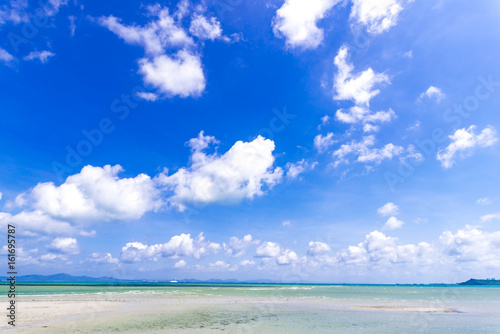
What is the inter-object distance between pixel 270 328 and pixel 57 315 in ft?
81.4

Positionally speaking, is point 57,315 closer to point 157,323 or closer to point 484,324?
point 157,323


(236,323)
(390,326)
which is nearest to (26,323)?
(236,323)

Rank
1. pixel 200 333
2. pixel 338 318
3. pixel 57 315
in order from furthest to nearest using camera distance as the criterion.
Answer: pixel 338 318, pixel 57 315, pixel 200 333

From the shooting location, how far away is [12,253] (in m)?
27.1

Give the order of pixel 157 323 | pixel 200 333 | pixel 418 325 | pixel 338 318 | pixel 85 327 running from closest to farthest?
pixel 200 333 → pixel 85 327 → pixel 157 323 → pixel 418 325 → pixel 338 318

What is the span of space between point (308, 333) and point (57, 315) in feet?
93.4

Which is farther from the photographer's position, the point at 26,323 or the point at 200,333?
the point at 26,323

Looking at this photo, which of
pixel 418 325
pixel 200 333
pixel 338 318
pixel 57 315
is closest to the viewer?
pixel 200 333

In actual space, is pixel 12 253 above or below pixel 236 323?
above

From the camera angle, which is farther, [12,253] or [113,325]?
[113,325]

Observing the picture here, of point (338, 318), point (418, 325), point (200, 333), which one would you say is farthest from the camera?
point (338, 318)

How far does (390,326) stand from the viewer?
106 ft

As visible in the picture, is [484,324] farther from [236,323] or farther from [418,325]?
[236,323]

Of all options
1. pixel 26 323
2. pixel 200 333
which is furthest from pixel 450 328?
pixel 26 323
